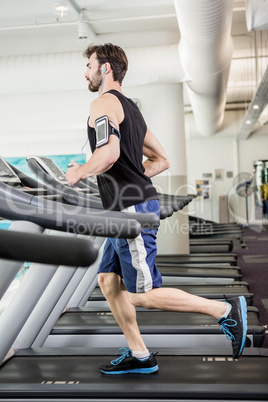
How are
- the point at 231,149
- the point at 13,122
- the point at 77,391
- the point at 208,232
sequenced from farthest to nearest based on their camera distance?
the point at 231,149 < the point at 208,232 < the point at 13,122 < the point at 77,391

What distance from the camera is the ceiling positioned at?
553 cm

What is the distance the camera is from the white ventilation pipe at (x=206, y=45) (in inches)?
150

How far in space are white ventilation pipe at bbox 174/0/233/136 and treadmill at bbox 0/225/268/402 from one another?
2534 mm

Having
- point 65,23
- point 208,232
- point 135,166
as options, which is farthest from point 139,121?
point 208,232

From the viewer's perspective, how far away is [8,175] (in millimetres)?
2363

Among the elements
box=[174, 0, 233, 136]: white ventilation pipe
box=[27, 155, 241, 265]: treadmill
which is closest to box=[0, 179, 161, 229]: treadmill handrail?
box=[27, 155, 241, 265]: treadmill

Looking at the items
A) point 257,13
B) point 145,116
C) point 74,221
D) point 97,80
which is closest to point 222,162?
point 145,116

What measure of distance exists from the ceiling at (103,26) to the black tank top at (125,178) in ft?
10.6

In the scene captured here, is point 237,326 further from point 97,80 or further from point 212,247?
point 212,247

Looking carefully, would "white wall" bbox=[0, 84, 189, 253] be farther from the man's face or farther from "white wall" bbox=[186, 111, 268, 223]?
"white wall" bbox=[186, 111, 268, 223]

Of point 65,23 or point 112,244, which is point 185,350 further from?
point 65,23

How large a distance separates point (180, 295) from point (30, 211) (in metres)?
1.32

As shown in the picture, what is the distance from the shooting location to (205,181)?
1423cm

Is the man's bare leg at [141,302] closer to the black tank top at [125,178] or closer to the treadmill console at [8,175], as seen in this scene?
the black tank top at [125,178]
